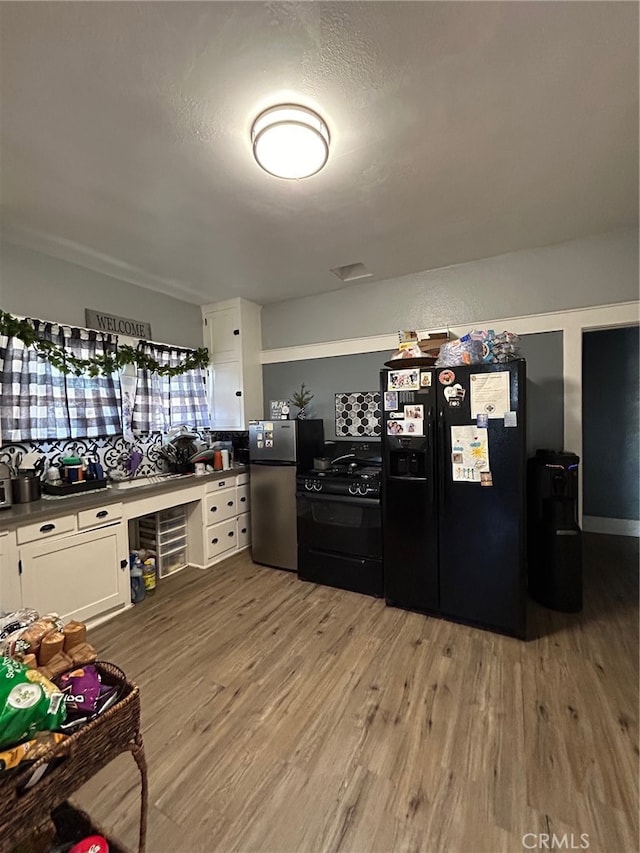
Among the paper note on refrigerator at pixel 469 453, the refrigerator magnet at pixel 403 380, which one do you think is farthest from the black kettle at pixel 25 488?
the paper note on refrigerator at pixel 469 453

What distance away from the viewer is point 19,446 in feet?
8.92

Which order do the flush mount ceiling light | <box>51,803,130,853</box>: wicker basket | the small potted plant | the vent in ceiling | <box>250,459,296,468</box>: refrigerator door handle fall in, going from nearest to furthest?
1. <box>51,803,130,853</box>: wicker basket
2. the flush mount ceiling light
3. the vent in ceiling
4. <box>250,459,296,468</box>: refrigerator door handle
5. the small potted plant

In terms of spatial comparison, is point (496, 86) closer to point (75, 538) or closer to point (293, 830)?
point (293, 830)

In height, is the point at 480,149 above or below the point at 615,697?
above

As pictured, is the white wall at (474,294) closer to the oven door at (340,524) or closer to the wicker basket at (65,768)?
the oven door at (340,524)

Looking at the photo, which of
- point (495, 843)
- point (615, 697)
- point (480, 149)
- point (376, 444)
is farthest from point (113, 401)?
point (615, 697)

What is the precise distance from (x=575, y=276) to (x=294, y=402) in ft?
8.90

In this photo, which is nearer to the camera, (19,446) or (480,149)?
(480,149)

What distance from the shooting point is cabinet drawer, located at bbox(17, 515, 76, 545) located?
2.19m

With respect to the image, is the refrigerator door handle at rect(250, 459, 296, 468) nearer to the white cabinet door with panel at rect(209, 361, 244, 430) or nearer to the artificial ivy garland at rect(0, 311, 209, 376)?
the white cabinet door with panel at rect(209, 361, 244, 430)

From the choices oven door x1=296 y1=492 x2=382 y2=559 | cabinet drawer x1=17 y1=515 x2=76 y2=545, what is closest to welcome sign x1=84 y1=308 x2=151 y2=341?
cabinet drawer x1=17 y1=515 x2=76 y2=545

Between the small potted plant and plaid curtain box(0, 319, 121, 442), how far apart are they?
5.57 ft

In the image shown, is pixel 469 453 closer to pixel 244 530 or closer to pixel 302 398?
pixel 302 398

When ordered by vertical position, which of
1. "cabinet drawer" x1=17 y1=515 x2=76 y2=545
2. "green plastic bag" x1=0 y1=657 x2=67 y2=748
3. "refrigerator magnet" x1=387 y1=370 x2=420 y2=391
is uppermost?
"refrigerator magnet" x1=387 y1=370 x2=420 y2=391
